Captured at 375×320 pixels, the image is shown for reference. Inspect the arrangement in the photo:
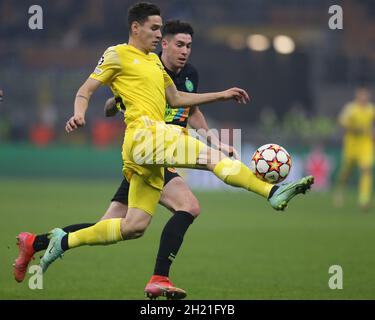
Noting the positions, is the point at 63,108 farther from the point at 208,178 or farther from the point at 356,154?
the point at 356,154

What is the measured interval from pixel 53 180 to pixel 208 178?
3906 millimetres

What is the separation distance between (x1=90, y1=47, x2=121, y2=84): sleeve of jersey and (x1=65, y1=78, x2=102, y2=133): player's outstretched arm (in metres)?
0.06

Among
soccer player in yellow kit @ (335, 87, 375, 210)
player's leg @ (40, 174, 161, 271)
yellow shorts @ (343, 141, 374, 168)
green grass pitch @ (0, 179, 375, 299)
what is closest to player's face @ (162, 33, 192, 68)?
player's leg @ (40, 174, 161, 271)

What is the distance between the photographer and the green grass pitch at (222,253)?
872cm

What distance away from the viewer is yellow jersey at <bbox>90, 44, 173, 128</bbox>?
762 cm

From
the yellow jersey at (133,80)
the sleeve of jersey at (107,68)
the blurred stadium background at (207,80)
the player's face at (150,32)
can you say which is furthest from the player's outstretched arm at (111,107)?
the blurred stadium background at (207,80)

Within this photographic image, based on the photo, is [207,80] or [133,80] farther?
[207,80]

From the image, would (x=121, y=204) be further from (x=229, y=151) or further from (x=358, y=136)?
(x=358, y=136)

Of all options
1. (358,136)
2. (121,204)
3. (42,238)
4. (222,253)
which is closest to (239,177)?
(121,204)

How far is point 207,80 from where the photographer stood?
24703 millimetres

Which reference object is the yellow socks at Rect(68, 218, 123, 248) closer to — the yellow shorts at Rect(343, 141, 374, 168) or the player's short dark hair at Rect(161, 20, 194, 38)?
the player's short dark hair at Rect(161, 20, 194, 38)

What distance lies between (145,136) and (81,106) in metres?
0.53

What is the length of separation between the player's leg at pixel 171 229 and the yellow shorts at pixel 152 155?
11.7 inches
